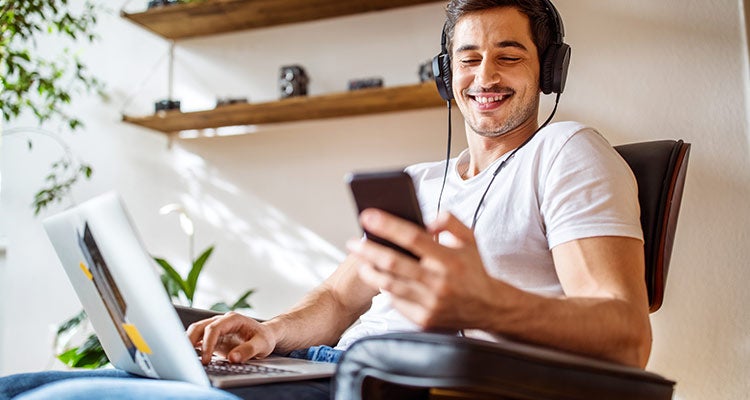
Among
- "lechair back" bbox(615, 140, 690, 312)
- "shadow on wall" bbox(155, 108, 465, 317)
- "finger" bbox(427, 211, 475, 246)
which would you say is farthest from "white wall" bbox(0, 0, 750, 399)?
"finger" bbox(427, 211, 475, 246)

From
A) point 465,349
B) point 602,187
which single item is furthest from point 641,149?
point 465,349

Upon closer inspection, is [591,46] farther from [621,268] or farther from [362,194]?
[362,194]

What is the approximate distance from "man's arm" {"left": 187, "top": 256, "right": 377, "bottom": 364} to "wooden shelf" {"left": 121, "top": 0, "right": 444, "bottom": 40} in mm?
1547

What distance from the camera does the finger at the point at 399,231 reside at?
607mm

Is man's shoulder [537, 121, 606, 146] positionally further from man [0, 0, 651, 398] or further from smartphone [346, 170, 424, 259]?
smartphone [346, 170, 424, 259]

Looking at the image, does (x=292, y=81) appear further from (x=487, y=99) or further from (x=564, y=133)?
(x=564, y=133)

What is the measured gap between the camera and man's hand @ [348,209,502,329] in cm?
62

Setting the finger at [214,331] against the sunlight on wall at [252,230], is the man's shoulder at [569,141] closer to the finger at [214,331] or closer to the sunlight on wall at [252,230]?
the finger at [214,331]

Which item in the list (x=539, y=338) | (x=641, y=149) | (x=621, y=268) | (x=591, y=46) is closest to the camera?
(x=539, y=338)

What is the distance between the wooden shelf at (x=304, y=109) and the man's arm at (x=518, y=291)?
Answer: 1.53m

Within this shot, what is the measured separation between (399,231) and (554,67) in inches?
30.3

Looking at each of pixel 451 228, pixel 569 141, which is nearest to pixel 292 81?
pixel 569 141

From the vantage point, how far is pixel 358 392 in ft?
2.26

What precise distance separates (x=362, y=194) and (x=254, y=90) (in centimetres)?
240
